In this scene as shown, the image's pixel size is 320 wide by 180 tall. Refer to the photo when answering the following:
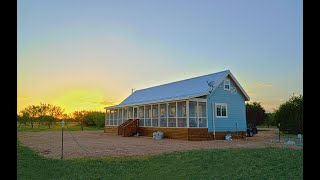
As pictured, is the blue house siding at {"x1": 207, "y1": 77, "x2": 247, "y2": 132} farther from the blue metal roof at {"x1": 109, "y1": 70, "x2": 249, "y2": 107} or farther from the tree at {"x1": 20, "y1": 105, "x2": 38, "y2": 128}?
the tree at {"x1": 20, "y1": 105, "x2": 38, "y2": 128}

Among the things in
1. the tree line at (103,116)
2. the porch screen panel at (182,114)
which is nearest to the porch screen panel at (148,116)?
the porch screen panel at (182,114)

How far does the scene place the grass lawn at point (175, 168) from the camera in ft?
24.5

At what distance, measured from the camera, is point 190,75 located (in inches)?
1177

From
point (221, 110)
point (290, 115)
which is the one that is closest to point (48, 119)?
point (221, 110)

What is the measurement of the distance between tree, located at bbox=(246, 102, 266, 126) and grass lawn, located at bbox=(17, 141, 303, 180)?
29.8 m

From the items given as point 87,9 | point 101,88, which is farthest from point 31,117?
point 87,9

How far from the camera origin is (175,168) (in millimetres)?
8594

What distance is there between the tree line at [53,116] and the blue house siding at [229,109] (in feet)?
89.6

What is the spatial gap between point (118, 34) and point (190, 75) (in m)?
20.3

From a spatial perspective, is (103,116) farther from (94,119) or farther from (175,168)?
(175,168)

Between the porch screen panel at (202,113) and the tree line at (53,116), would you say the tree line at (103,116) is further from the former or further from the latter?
the porch screen panel at (202,113)
